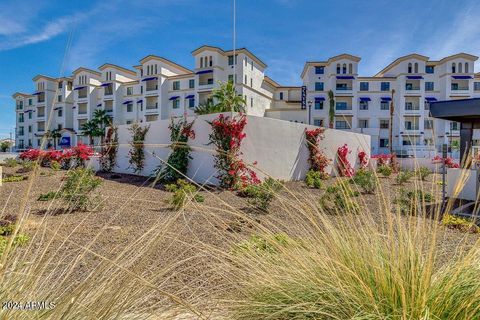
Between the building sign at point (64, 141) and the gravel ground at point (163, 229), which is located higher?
the building sign at point (64, 141)

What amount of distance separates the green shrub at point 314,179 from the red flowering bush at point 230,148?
7.78ft

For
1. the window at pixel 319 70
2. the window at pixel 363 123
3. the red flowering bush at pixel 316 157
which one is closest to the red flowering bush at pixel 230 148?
the red flowering bush at pixel 316 157

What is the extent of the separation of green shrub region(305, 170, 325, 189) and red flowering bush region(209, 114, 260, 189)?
237 centimetres

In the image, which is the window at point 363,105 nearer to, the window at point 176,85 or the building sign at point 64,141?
the window at point 176,85

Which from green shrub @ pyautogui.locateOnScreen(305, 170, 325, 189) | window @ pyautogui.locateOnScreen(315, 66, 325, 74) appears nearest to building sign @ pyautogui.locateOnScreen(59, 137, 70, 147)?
window @ pyautogui.locateOnScreen(315, 66, 325, 74)

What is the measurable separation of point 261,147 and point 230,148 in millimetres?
1429

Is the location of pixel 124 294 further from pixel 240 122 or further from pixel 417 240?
pixel 240 122

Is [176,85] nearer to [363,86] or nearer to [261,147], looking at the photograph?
[363,86]

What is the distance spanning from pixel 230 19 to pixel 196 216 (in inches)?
225

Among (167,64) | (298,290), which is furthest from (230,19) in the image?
(167,64)

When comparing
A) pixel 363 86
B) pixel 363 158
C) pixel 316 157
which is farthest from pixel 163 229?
pixel 363 86

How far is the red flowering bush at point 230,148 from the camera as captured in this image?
905cm

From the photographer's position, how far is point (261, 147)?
10023 mm

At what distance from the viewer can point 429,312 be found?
152 cm
